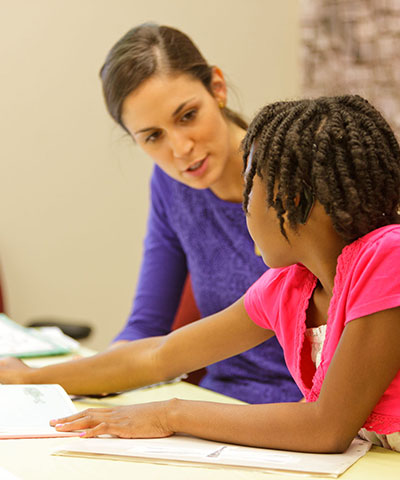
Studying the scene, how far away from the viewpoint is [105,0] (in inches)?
104

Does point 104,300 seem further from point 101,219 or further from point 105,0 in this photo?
point 105,0

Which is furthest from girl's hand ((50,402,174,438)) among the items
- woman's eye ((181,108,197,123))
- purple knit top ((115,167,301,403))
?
woman's eye ((181,108,197,123))

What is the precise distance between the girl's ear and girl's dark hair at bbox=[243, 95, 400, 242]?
2.21 feet

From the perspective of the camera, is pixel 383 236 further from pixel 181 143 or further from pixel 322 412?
pixel 181 143

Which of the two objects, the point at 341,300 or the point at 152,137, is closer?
the point at 341,300

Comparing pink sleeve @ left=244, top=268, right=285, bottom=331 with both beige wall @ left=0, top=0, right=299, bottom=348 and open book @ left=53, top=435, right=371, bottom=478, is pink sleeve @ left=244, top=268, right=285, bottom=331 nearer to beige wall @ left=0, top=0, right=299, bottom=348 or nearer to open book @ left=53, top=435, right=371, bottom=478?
open book @ left=53, top=435, right=371, bottom=478

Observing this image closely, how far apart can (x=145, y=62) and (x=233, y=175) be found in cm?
33

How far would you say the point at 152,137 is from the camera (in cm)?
149

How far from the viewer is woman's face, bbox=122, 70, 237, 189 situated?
1.44 metres

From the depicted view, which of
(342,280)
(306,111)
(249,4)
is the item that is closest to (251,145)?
(306,111)

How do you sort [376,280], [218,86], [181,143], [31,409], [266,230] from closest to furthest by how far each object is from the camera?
1. [376,280]
2. [266,230]
3. [31,409]
4. [181,143]
5. [218,86]

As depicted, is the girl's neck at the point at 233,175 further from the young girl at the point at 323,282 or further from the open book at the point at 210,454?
the open book at the point at 210,454

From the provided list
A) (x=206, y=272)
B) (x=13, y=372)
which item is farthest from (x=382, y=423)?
(x=206, y=272)

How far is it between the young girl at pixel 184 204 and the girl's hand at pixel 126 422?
24cm
